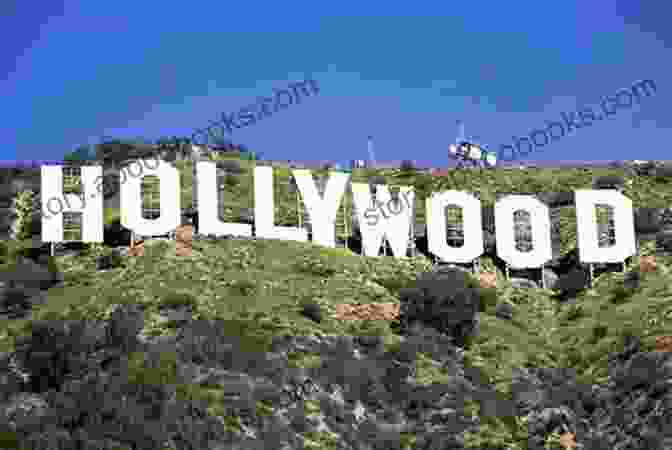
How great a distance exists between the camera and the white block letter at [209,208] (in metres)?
69.0

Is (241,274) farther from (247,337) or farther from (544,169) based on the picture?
(544,169)

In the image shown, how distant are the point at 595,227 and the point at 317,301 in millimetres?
18027

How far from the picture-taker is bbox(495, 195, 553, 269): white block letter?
72000 mm

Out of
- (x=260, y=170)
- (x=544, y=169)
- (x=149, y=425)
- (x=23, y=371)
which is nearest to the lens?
(x=149, y=425)

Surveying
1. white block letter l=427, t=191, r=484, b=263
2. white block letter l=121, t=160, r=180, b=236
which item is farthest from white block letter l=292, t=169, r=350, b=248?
white block letter l=121, t=160, r=180, b=236

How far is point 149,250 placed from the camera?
217 feet

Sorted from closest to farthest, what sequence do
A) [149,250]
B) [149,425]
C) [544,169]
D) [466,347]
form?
[149,425], [466,347], [149,250], [544,169]

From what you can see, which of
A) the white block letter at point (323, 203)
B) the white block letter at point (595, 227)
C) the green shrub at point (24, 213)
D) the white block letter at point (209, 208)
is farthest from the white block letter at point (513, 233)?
the green shrub at point (24, 213)

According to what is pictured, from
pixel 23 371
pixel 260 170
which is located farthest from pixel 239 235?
pixel 23 371

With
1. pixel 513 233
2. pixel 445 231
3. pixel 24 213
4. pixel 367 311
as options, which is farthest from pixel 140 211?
pixel 513 233

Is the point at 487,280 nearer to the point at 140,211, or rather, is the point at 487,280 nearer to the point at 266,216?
the point at 266,216

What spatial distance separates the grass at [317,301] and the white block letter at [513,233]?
5.17 feet

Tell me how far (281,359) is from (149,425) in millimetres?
9159

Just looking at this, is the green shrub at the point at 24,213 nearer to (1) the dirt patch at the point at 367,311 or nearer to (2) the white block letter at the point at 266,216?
(2) the white block letter at the point at 266,216
